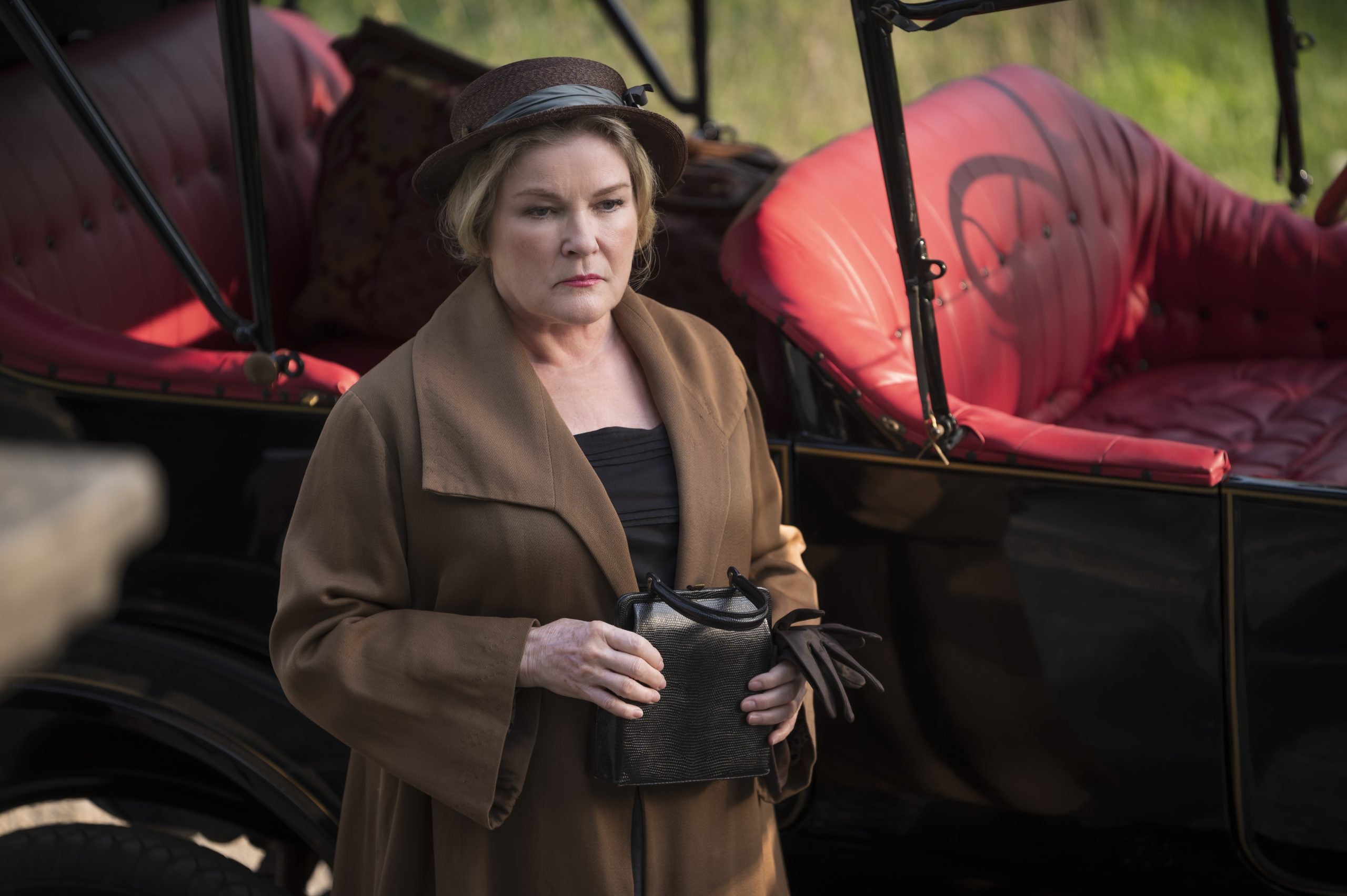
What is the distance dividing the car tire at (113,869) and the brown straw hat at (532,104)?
0.99 metres

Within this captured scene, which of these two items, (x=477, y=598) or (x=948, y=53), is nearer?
(x=477, y=598)

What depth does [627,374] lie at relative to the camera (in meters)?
1.48

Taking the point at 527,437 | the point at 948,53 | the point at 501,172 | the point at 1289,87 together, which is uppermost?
the point at 948,53

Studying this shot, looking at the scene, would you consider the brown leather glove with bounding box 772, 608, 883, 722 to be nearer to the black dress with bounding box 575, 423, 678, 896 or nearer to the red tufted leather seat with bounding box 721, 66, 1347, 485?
the black dress with bounding box 575, 423, 678, 896

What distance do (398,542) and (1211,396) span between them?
6.06 feet

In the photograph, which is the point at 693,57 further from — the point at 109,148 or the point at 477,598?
the point at 477,598

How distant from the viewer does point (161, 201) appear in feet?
7.79

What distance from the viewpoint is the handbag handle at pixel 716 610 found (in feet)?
4.20

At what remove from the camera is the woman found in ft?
4.26

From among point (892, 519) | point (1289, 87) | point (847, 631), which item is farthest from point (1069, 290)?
point (847, 631)

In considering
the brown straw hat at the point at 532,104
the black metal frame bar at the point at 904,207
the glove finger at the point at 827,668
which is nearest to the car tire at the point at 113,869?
the glove finger at the point at 827,668

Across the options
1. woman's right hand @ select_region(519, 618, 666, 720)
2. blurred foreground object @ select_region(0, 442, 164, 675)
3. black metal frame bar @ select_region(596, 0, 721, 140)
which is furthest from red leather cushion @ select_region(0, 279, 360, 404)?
blurred foreground object @ select_region(0, 442, 164, 675)

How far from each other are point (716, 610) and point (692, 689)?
0.33 ft

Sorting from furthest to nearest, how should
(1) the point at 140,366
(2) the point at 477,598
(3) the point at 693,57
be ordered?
(3) the point at 693,57
(1) the point at 140,366
(2) the point at 477,598
